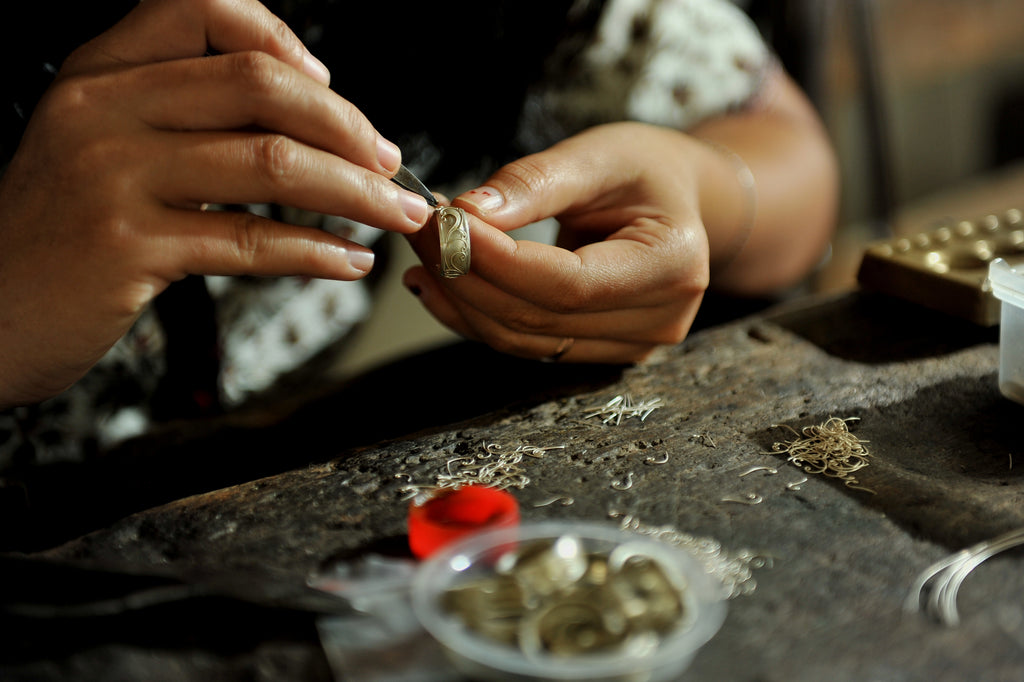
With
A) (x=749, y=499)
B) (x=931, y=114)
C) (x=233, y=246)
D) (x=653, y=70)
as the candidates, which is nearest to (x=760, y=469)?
(x=749, y=499)

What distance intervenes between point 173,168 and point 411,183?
8.8 inches

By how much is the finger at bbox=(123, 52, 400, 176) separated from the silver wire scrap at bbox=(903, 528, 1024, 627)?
557 mm

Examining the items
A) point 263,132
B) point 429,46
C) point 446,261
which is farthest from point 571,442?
point 429,46

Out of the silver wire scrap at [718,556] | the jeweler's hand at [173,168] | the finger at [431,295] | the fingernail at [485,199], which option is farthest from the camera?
the finger at [431,295]

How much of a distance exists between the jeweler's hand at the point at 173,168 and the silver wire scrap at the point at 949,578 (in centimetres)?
50

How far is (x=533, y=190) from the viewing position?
0.79 m

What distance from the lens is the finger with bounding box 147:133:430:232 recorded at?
656 mm

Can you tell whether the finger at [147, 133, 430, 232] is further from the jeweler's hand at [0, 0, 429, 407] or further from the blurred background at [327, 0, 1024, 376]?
the blurred background at [327, 0, 1024, 376]

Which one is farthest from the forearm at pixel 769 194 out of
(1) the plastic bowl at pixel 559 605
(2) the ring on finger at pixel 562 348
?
(1) the plastic bowl at pixel 559 605

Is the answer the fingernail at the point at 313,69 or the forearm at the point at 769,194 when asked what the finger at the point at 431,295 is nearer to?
the fingernail at the point at 313,69

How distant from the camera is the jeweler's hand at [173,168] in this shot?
655mm

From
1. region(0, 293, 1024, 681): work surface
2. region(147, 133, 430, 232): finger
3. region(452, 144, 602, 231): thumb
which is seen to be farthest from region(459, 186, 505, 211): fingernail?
region(0, 293, 1024, 681): work surface

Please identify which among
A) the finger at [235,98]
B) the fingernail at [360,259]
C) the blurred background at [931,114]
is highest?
the finger at [235,98]

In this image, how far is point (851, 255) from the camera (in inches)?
116
